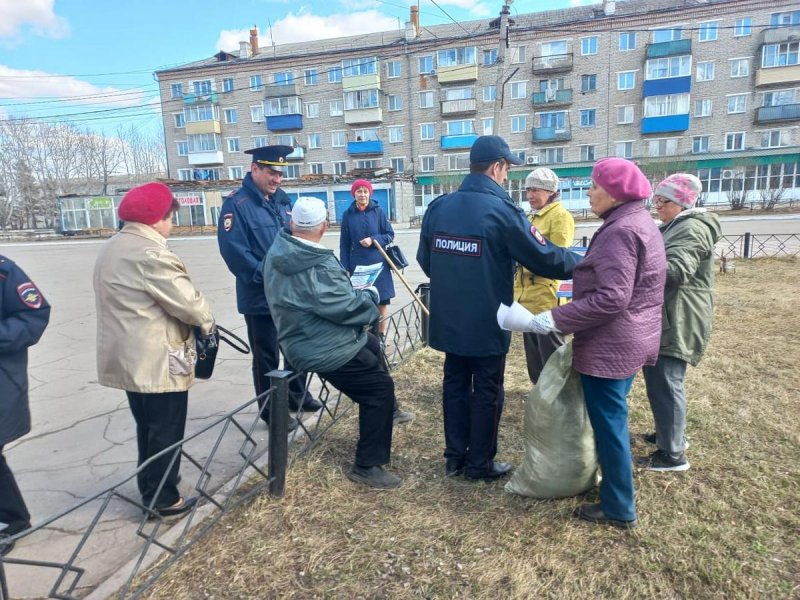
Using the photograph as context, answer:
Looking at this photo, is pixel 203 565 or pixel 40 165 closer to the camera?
pixel 203 565

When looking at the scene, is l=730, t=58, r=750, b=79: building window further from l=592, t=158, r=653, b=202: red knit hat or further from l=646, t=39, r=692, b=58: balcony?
l=592, t=158, r=653, b=202: red knit hat

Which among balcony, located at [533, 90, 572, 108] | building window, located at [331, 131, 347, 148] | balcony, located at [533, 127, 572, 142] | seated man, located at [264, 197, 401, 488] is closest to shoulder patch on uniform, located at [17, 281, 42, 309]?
seated man, located at [264, 197, 401, 488]

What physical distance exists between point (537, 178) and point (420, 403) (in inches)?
74.3

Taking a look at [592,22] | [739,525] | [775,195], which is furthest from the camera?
[592,22]

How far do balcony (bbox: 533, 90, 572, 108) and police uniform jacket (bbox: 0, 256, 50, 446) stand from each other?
118ft

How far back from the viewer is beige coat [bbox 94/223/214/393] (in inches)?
88.8

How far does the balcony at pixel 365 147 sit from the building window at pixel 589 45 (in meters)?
14.8

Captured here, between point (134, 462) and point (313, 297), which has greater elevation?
point (313, 297)

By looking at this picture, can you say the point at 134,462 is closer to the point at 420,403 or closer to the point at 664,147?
the point at 420,403

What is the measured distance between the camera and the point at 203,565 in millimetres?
2219

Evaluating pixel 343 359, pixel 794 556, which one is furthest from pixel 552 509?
pixel 343 359

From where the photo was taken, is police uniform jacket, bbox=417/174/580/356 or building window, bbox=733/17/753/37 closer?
police uniform jacket, bbox=417/174/580/356

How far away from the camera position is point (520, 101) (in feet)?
115

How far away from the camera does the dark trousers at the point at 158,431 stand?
2.44m
